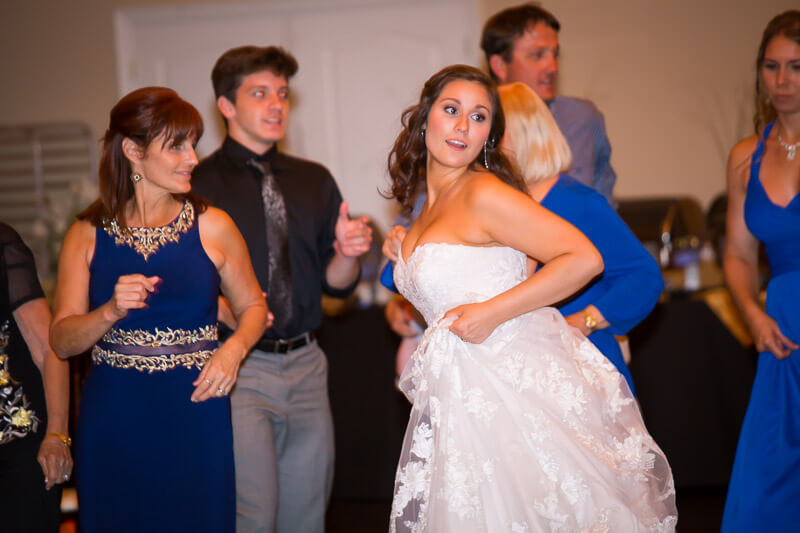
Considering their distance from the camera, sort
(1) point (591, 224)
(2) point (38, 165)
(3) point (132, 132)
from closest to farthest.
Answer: (3) point (132, 132) < (1) point (591, 224) < (2) point (38, 165)

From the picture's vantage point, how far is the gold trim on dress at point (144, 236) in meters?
2.26

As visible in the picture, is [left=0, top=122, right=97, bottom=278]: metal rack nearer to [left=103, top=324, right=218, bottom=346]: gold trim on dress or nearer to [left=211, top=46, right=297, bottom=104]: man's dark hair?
[left=211, top=46, right=297, bottom=104]: man's dark hair

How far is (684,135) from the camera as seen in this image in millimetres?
5500

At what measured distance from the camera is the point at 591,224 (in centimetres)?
241

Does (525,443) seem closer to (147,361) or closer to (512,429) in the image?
(512,429)

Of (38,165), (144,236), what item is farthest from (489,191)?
(38,165)

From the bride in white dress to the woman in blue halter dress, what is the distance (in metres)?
0.65

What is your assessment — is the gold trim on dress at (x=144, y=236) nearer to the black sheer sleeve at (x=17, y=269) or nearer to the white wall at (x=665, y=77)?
the black sheer sleeve at (x=17, y=269)

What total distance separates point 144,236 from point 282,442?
946 millimetres

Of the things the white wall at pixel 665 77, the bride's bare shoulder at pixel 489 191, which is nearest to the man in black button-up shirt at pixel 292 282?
the bride's bare shoulder at pixel 489 191

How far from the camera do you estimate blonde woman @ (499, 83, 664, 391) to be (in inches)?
94.4

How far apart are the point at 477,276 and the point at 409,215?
72 centimetres

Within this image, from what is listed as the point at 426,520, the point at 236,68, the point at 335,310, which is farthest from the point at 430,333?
the point at 335,310

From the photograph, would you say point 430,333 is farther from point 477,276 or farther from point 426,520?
point 426,520
